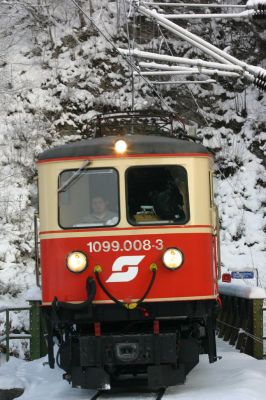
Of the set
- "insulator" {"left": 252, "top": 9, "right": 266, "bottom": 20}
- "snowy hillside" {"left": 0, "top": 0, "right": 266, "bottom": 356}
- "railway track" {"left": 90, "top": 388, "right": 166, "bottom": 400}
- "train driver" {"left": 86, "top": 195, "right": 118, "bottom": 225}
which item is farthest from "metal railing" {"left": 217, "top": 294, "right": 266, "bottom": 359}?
"insulator" {"left": 252, "top": 9, "right": 266, "bottom": 20}

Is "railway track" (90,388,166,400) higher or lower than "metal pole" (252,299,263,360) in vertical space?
lower

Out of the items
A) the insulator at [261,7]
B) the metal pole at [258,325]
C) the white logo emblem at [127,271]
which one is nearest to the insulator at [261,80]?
the insulator at [261,7]

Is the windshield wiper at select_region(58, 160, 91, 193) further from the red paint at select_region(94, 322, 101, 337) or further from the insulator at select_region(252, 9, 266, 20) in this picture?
the insulator at select_region(252, 9, 266, 20)

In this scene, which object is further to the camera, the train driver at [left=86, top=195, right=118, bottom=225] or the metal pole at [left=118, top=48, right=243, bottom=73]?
the metal pole at [left=118, top=48, right=243, bottom=73]

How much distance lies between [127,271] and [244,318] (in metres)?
4.67

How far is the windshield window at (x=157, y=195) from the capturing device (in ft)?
29.6

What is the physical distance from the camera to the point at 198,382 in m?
9.68

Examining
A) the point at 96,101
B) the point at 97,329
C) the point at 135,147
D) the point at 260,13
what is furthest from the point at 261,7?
the point at 97,329

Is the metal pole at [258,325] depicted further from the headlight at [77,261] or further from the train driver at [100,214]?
the headlight at [77,261]

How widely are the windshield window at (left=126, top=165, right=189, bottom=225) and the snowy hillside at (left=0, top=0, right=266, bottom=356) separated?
11229 millimetres

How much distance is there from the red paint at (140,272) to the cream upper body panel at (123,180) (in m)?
0.24

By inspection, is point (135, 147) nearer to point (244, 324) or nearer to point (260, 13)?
point (244, 324)

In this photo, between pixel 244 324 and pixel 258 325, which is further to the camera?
pixel 244 324

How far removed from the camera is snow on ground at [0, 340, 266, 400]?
27.7ft
